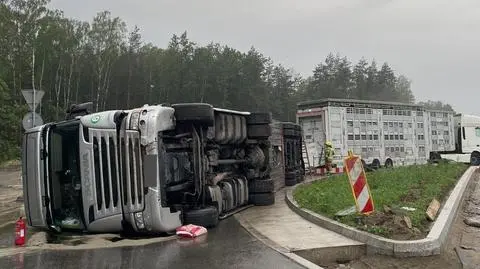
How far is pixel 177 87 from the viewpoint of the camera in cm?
6650

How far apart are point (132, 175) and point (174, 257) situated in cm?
190

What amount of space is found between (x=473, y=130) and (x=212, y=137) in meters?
29.6

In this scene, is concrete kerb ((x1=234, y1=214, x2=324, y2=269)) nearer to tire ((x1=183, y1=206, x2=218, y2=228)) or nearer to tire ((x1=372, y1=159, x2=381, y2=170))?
tire ((x1=183, y1=206, x2=218, y2=228))

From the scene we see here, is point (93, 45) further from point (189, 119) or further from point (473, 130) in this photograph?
point (189, 119)

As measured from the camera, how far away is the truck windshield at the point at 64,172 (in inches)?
354

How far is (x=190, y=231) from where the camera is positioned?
342 inches

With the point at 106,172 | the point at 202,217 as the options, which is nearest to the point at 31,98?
the point at 106,172

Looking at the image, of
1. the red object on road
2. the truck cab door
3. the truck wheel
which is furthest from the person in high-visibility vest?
the truck cab door

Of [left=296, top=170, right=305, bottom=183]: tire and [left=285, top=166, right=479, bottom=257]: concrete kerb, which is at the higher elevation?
[left=296, top=170, right=305, bottom=183]: tire

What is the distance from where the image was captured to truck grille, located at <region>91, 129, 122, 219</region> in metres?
8.51

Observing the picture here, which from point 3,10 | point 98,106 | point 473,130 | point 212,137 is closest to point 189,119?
point 212,137

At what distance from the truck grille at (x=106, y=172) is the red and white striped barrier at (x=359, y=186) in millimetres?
3890

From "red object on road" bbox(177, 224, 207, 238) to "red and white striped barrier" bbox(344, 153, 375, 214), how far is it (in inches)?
106

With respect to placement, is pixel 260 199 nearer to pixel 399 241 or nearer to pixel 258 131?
pixel 258 131
